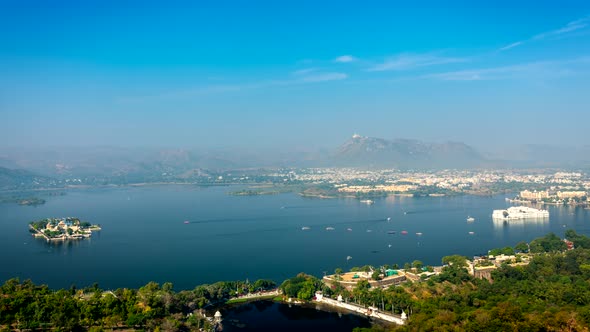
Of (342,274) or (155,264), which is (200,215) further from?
(342,274)

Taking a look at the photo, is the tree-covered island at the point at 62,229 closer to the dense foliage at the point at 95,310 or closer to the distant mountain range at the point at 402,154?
the dense foliage at the point at 95,310

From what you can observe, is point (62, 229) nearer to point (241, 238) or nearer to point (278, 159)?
point (241, 238)

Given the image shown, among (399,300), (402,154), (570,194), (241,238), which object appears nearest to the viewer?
(399,300)

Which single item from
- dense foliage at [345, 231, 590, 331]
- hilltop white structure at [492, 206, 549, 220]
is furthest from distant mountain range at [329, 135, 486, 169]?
dense foliage at [345, 231, 590, 331]

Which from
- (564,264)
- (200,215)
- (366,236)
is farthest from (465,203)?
(564,264)

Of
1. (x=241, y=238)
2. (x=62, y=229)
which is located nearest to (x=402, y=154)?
(x=241, y=238)

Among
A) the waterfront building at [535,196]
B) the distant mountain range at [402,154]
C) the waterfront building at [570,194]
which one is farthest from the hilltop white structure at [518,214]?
the distant mountain range at [402,154]

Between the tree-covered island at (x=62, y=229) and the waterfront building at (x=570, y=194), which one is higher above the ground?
the waterfront building at (x=570, y=194)

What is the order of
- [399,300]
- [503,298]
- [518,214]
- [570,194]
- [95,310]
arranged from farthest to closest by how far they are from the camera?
[570,194]
[518,214]
[399,300]
[503,298]
[95,310]
